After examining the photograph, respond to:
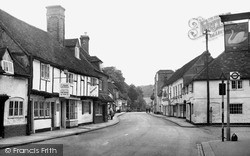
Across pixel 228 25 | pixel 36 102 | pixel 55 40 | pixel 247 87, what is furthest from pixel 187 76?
pixel 228 25

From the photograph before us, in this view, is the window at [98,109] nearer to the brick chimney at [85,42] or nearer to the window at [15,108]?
the brick chimney at [85,42]

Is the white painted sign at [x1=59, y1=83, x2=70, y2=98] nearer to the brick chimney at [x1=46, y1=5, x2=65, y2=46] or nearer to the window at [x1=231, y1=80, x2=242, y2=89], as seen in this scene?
the brick chimney at [x1=46, y1=5, x2=65, y2=46]

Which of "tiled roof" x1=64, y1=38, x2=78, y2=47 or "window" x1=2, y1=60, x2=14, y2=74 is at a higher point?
"tiled roof" x1=64, y1=38, x2=78, y2=47

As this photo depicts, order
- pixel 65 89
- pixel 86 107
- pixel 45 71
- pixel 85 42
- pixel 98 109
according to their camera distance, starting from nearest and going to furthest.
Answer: pixel 65 89 < pixel 45 71 < pixel 86 107 < pixel 98 109 < pixel 85 42

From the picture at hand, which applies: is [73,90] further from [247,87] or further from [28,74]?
[247,87]

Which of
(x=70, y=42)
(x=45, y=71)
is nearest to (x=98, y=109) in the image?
(x=70, y=42)

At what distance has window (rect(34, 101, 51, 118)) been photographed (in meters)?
21.9

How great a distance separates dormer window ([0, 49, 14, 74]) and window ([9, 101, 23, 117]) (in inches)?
82.5

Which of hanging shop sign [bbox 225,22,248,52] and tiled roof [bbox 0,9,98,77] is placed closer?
hanging shop sign [bbox 225,22,248,52]

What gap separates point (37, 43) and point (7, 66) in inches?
275

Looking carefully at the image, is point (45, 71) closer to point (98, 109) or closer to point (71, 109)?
point (71, 109)

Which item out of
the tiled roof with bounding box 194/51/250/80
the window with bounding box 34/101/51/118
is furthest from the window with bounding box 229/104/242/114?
the window with bounding box 34/101/51/118

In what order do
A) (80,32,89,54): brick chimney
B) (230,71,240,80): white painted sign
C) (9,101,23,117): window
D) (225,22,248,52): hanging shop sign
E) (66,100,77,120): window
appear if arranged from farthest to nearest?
1. (80,32,89,54): brick chimney
2. (66,100,77,120): window
3. (9,101,23,117): window
4. (230,71,240,80): white painted sign
5. (225,22,248,52): hanging shop sign

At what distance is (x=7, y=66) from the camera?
18094 mm
